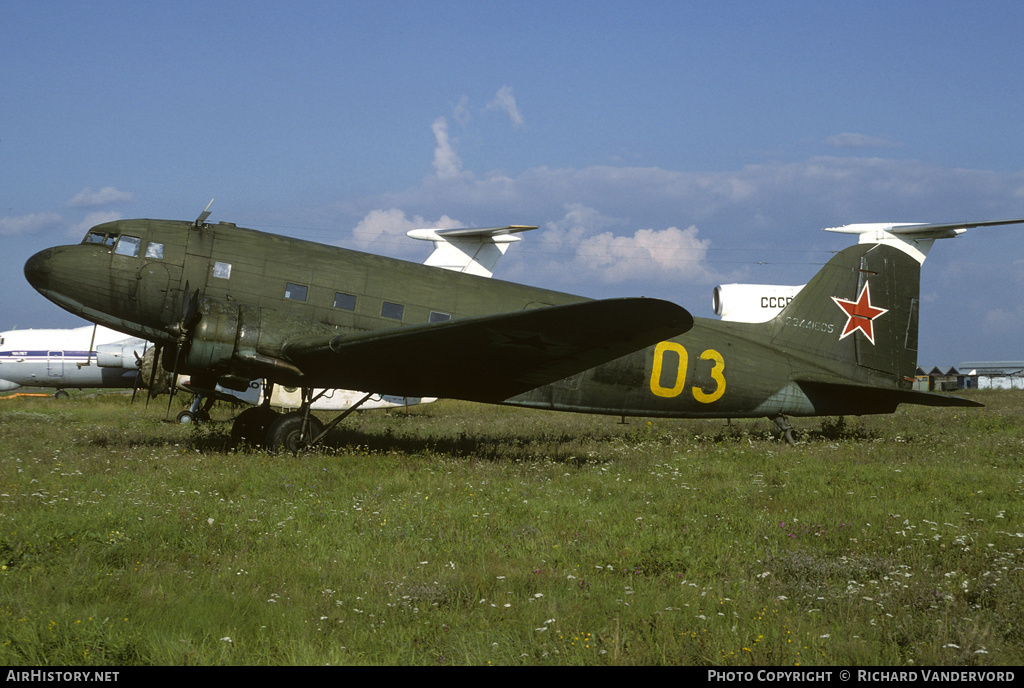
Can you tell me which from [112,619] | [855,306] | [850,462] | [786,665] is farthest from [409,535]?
[855,306]

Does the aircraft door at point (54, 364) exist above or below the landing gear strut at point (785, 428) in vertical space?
below

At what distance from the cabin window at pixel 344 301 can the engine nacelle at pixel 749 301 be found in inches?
654

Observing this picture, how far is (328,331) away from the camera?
13914 millimetres

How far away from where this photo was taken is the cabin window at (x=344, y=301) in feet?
47.0

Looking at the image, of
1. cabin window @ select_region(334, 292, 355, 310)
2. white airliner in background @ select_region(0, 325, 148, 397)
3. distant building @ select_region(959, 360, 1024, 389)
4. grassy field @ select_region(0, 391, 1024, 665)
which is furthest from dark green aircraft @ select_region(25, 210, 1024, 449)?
distant building @ select_region(959, 360, 1024, 389)

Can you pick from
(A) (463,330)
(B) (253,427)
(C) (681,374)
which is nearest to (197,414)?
(B) (253,427)

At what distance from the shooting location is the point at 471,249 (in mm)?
36844

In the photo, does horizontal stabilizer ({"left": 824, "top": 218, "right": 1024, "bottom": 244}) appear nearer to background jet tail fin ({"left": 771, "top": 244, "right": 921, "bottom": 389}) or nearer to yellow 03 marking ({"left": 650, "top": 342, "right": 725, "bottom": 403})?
background jet tail fin ({"left": 771, "top": 244, "right": 921, "bottom": 389})

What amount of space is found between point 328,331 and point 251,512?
5331 mm

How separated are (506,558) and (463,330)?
196 inches

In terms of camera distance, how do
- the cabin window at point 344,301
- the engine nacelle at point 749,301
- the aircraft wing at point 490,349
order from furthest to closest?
the engine nacelle at point 749,301 → the cabin window at point 344,301 → the aircraft wing at point 490,349

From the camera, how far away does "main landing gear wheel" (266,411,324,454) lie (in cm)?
1407

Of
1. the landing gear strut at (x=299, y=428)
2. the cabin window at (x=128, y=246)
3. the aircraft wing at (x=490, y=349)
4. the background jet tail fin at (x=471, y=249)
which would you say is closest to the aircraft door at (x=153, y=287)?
the cabin window at (x=128, y=246)

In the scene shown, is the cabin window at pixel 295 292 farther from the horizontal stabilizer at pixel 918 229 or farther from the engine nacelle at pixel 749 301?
the engine nacelle at pixel 749 301
